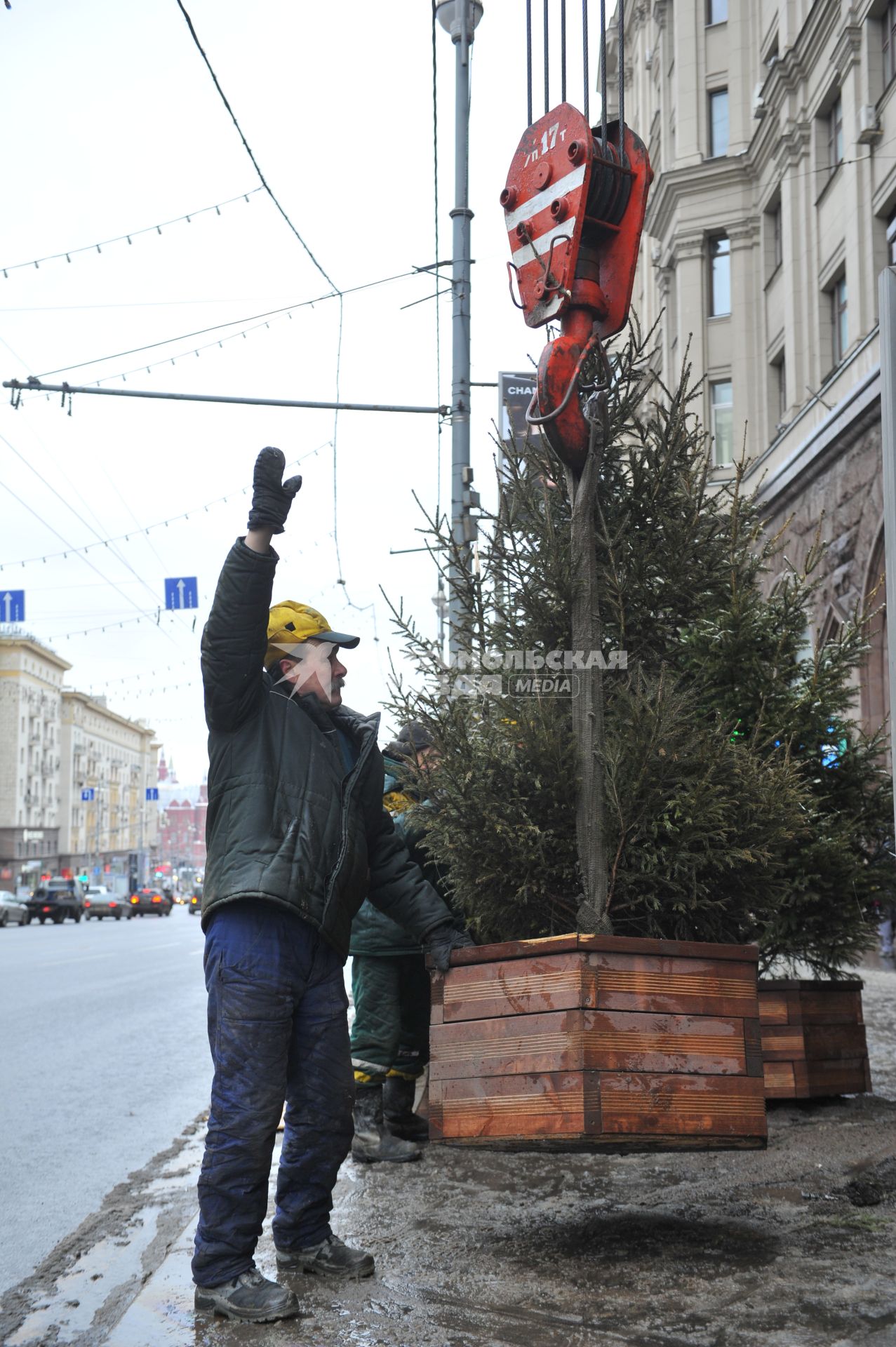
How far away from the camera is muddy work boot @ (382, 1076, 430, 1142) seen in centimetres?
612

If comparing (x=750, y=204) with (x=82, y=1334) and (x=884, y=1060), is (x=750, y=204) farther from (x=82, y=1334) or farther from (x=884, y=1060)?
(x=82, y=1334)

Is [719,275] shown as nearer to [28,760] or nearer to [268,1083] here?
[268,1083]

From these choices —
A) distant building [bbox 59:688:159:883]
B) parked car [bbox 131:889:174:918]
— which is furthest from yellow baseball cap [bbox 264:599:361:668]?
distant building [bbox 59:688:159:883]

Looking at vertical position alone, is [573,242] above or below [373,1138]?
above

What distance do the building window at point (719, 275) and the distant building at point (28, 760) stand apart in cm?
7264

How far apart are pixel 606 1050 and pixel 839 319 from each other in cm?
1715

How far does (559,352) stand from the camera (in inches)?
187

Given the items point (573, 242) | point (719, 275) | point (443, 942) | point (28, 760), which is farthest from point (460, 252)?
point (28, 760)

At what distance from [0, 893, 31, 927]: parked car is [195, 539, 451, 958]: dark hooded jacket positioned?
48.8m

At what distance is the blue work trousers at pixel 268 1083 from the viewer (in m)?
3.73

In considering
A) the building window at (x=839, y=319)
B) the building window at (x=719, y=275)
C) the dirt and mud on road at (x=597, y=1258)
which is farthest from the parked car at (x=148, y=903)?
the dirt and mud on road at (x=597, y=1258)

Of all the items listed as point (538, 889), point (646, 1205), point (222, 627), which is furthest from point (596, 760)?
point (646, 1205)

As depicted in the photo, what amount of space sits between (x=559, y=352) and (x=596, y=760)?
145 centimetres

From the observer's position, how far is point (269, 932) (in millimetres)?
3893
